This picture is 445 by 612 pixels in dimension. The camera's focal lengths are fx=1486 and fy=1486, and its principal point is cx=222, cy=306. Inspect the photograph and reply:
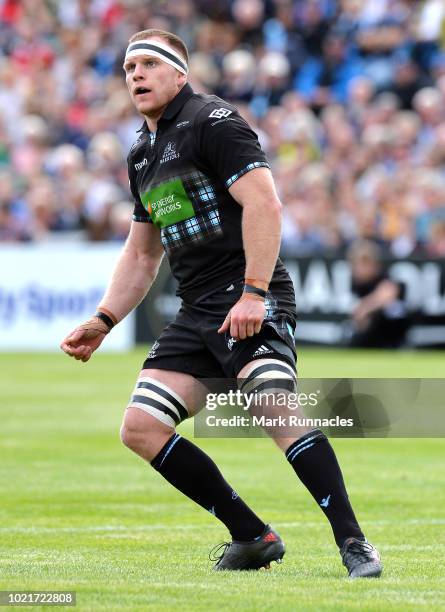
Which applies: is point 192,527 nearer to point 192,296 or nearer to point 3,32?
point 192,296

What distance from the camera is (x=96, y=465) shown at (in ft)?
35.1

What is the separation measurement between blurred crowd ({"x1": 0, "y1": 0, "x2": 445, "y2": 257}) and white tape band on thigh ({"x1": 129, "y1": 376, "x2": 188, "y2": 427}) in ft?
47.0

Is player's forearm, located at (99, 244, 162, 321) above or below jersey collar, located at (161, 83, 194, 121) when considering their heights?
below

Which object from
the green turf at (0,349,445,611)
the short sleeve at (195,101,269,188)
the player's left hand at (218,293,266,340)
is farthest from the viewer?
the short sleeve at (195,101,269,188)

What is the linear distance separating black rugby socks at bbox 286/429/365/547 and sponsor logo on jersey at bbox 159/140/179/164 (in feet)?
4.52

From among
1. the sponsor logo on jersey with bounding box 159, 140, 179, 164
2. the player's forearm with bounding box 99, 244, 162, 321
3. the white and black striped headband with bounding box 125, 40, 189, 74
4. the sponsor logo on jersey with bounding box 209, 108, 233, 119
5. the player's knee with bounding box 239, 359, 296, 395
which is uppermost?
the white and black striped headband with bounding box 125, 40, 189, 74

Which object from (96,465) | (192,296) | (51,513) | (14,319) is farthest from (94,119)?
(192,296)

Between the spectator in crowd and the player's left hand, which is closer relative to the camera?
the player's left hand

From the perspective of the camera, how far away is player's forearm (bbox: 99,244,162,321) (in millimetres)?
7215

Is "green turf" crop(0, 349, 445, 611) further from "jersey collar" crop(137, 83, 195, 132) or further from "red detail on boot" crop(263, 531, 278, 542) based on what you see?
"jersey collar" crop(137, 83, 195, 132)

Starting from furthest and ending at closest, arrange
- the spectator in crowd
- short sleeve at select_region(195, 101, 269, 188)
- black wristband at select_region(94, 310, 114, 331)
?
the spectator in crowd → black wristband at select_region(94, 310, 114, 331) → short sleeve at select_region(195, 101, 269, 188)

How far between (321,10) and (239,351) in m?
19.8

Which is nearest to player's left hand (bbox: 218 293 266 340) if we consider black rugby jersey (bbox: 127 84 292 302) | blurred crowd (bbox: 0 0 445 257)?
black rugby jersey (bbox: 127 84 292 302)

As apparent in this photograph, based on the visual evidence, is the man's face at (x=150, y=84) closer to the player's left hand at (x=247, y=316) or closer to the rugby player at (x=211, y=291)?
the rugby player at (x=211, y=291)
